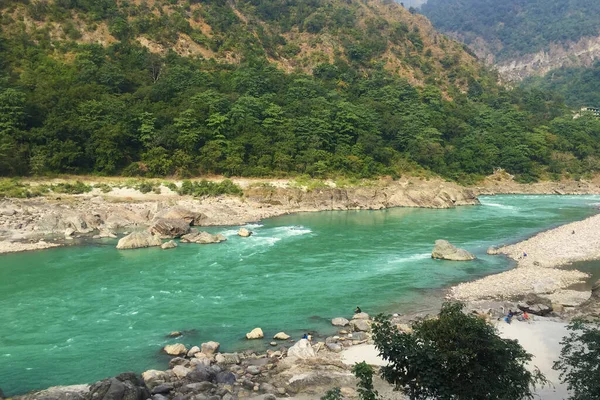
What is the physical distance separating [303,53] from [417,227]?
6862 centimetres

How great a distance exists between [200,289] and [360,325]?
9.86m

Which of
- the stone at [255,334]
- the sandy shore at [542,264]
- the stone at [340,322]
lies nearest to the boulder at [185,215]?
the stone at [255,334]

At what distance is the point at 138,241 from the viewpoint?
33312mm

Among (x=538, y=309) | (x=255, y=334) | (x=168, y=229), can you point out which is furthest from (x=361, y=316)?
(x=168, y=229)

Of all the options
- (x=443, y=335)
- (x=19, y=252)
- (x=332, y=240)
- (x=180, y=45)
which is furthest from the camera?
(x=180, y=45)

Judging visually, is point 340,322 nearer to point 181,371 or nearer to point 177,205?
point 181,371

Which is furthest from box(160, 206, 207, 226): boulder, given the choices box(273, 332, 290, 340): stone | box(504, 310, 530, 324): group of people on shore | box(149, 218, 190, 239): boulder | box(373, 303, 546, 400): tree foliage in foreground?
box(373, 303, 546, 400): tree foliage in foreground

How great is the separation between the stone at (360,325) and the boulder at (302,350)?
3.32m

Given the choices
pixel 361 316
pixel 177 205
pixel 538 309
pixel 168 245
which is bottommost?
pixel 361 316

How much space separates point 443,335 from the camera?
10133 mm

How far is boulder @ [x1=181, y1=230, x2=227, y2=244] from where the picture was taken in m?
34.9

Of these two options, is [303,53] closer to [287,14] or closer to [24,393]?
[287,14]

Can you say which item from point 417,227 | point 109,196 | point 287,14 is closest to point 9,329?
point 109,196

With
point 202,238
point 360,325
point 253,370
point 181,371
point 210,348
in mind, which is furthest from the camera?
point 202,238
